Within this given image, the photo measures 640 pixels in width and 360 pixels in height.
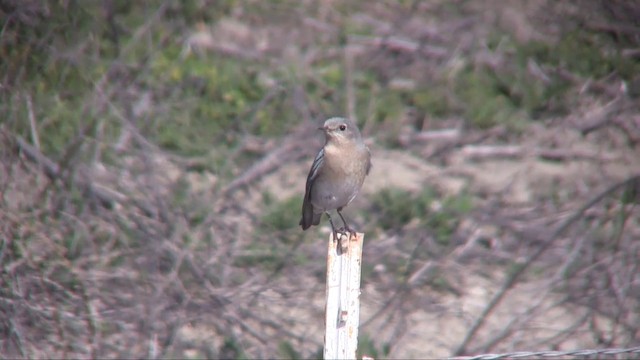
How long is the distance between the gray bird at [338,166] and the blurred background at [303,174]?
0.91m

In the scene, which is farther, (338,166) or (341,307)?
(338,166)

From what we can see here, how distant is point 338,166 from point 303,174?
8.70 ft

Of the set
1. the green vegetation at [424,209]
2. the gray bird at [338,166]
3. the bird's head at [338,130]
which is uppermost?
the green vegetation at [424,209]

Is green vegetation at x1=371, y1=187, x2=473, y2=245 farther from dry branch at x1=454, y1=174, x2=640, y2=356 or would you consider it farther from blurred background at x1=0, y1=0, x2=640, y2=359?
dry branch at x1=454, y1=174, x2=640, y2=356

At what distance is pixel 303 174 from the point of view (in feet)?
27.2

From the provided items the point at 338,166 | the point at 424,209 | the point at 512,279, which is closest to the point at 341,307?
the point at 338,166

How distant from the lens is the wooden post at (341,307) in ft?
11.1

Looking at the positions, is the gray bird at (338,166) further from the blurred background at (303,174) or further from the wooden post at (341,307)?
the wooden post at (341,307)

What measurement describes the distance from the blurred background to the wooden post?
8.72ft

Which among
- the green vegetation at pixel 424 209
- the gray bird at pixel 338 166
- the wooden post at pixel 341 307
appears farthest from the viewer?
the green vegetation at pixel 424 209

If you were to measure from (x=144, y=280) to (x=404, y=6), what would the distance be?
17.2ft

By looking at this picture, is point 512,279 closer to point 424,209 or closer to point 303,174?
point 424,209

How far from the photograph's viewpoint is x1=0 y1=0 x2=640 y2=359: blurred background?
20.2ft

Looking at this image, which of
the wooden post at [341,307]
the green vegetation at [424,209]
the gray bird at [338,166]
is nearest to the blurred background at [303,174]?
the green vegetation at [424,209]
